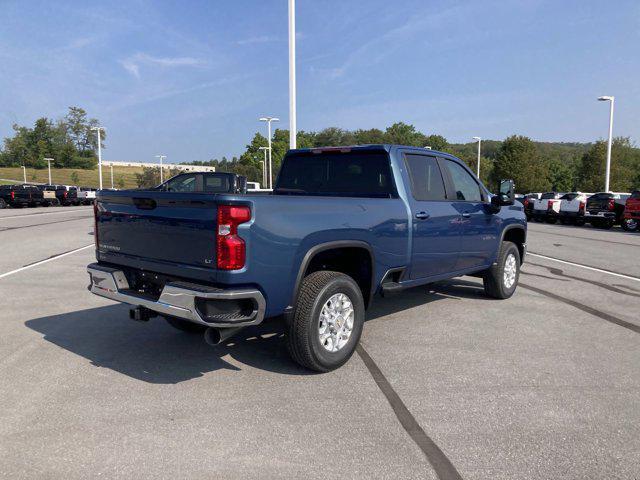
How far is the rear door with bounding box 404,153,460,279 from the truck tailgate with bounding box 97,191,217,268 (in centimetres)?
236

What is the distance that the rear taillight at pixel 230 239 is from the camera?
3.69 meters

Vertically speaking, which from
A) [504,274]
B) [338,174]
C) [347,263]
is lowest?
[504,274]

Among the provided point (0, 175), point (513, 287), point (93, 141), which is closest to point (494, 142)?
point (93, 141)

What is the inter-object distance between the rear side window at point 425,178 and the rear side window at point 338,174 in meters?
0.34

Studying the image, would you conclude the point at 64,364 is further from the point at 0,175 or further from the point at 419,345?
the point at 0,175

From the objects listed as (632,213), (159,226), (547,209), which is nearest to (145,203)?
(159,226)

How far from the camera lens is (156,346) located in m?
5.22

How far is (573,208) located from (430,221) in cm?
2382

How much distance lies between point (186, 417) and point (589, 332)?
4568 mm

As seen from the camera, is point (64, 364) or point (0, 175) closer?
point (64, 364)

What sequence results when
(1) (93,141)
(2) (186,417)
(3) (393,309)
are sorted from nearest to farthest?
1. (2) (186,417)
2. (3) (393,309)
3. (1) (93,141)

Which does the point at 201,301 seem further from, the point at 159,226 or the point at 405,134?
the point at 405,134

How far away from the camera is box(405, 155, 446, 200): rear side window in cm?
561

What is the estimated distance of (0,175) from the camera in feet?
356
